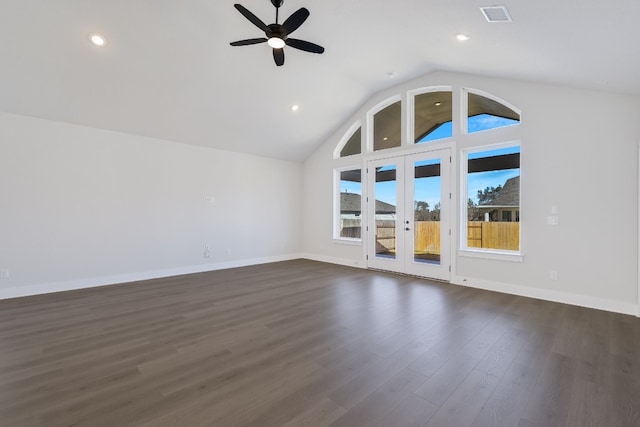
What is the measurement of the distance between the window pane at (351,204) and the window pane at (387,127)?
86cm

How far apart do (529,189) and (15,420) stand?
5.78 meters

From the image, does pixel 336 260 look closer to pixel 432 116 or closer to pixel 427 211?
pixel 427 211

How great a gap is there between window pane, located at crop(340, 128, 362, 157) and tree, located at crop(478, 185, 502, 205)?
283 cm

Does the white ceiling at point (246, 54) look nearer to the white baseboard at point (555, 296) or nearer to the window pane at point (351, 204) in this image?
the window pane at point (351, 204)

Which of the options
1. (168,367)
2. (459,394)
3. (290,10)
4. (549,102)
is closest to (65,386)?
(168,367)

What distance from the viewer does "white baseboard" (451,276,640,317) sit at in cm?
358

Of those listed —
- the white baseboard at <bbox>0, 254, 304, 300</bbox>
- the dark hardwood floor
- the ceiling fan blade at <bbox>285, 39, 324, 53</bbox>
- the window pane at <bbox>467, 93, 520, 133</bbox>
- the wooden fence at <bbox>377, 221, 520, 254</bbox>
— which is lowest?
the dark hardwood floor

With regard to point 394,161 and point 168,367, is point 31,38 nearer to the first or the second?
point 168,367

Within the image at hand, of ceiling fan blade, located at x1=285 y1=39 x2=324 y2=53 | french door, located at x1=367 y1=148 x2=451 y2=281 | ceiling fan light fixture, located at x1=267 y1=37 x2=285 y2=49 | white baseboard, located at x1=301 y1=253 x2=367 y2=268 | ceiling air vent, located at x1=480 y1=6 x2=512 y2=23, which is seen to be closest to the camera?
Answer: ceiling air vent, located at x1=480 y1=6 x2=512 y2=23

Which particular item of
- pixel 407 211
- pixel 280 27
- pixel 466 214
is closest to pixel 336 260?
pixel 407 211

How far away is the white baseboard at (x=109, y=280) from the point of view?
429 cm

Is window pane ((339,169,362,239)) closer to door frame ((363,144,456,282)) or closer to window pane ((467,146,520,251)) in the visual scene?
door frame ((363,144,456,282))

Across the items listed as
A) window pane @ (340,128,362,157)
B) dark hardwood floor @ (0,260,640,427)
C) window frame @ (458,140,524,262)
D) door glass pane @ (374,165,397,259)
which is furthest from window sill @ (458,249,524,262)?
window pane @ (340,128,362,157)

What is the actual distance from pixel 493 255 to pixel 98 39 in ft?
20.7
